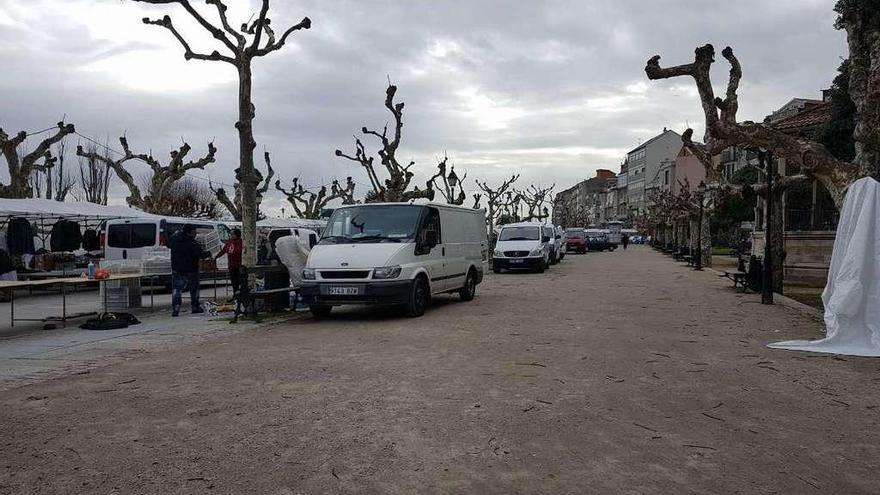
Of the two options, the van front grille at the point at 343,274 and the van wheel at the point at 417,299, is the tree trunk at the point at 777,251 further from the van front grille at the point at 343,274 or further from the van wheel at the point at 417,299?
the van front grille at the point at 343,274

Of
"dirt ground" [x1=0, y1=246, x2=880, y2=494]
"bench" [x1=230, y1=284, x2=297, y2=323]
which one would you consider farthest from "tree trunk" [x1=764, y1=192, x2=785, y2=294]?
"bench" [x1=230, y1=284, x2=297, y2=323]

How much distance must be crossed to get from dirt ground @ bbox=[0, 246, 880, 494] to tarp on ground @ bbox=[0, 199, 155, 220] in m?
11.5

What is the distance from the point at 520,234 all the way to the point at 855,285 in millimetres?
19861

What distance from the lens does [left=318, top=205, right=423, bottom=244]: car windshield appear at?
1249 centimetres

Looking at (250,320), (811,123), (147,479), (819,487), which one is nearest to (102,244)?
(250,320)

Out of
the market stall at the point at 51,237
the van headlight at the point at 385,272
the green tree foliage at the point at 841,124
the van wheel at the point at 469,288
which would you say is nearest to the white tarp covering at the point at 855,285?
the van headlight at the point at 385,272

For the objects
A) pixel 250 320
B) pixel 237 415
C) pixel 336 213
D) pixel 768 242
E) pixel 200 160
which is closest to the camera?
pixel 237 415

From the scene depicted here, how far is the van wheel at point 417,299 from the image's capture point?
12.2 m

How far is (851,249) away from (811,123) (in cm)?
2279

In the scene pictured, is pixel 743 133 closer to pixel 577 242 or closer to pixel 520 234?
pixel 520 234

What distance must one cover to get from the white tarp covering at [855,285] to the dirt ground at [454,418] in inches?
28.3

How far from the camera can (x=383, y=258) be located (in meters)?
11.8

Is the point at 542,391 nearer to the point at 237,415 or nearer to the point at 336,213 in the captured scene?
the point at 237,415

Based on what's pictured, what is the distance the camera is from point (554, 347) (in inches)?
357
